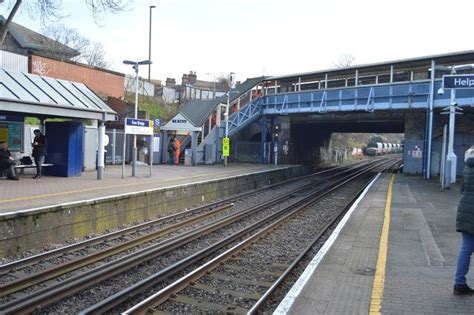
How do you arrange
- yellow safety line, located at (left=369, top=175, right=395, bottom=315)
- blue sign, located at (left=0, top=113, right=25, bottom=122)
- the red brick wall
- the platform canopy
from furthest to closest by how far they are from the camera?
the red brick wall < blue sign, located at (left=0, top=113, right=25, bottom=122) < the platform canopy < yellow safety line, located at (left=369, top=175, right=395, bottom=315)

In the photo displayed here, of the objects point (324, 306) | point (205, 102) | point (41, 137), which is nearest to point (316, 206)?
point (41, 137)

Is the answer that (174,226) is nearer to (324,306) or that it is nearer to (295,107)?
(324,306)

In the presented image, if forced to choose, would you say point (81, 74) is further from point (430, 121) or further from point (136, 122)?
point (430, 121)

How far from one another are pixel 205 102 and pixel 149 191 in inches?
882

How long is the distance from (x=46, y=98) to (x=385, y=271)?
459 inches

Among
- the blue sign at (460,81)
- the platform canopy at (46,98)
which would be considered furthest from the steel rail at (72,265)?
the blue sign at (460,81)

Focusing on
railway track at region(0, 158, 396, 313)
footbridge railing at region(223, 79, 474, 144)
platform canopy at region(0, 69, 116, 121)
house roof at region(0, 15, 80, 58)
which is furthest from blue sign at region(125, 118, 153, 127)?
house roof at region(0, 15, 80, 58)

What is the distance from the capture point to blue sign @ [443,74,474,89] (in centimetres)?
1420

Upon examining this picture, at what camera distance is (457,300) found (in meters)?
5.61

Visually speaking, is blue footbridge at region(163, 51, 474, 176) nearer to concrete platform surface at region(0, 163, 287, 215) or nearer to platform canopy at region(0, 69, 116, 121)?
concrete platform surface at region(0, 163, 287, 215)

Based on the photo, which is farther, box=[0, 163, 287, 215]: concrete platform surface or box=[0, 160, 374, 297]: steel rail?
box=[0, 163, 287, 215]: concrete platform surface

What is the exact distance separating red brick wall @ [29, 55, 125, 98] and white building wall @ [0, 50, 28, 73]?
0.58 m

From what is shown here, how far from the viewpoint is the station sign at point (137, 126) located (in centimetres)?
1797

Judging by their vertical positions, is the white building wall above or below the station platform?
above
